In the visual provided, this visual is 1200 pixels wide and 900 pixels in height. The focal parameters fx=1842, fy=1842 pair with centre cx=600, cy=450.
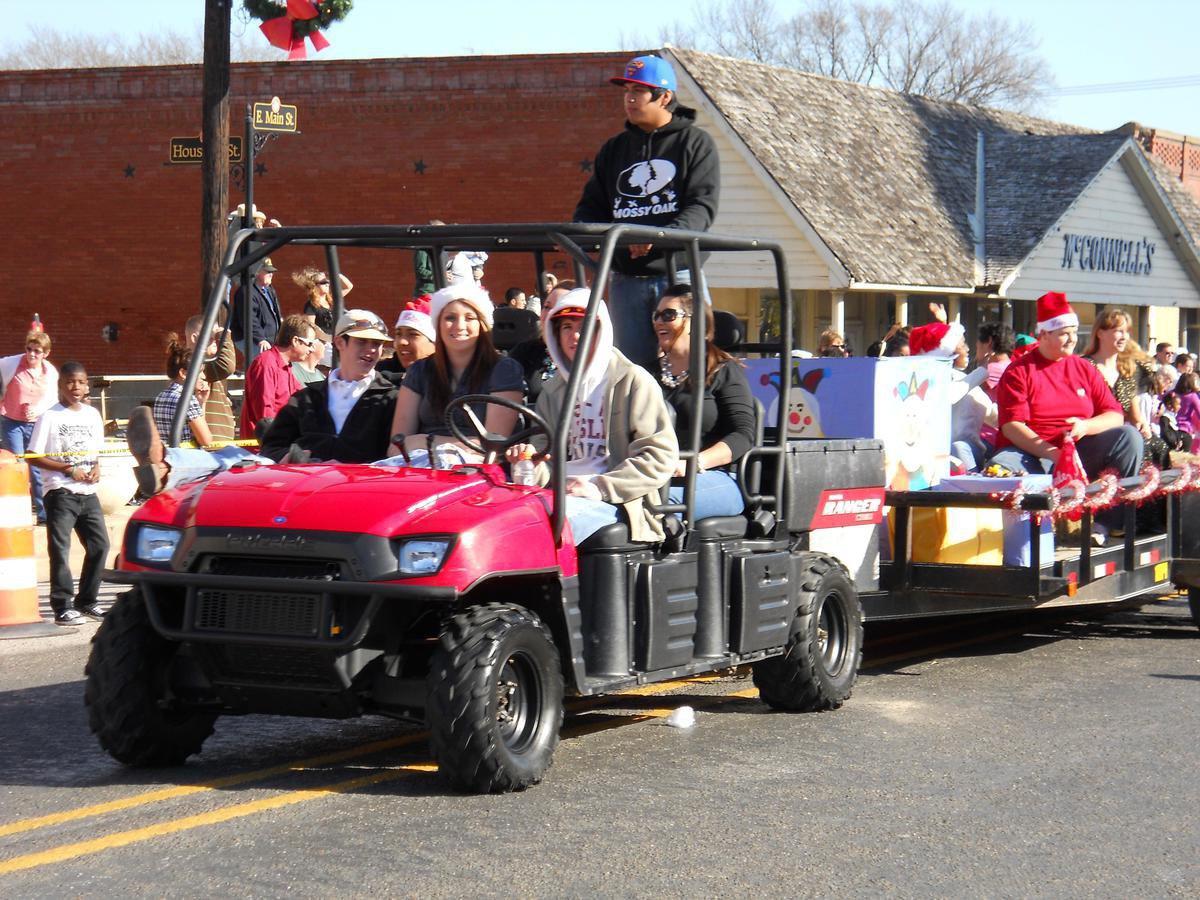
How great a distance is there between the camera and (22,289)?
38.2 metres

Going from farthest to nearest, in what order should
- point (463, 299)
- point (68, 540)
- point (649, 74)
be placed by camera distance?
point (68, 540) → point (649, 74) → point (463, 299)

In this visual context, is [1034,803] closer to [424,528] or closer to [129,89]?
[424,528]

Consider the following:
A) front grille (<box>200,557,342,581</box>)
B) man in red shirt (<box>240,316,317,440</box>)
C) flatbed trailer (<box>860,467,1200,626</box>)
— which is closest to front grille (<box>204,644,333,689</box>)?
front grille (<box>200,557,342,581</box>)

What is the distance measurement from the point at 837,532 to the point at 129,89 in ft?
100.0

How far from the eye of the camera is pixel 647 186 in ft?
30.4

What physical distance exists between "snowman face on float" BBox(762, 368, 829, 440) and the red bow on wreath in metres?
14.8

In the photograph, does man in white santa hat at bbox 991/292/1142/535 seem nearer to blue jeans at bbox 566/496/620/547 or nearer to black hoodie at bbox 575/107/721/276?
black hoodie at bbox 575/107/721/276

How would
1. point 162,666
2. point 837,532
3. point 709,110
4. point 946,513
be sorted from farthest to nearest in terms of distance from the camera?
point 709,110, point 946,513, point 837,532, point 162,666

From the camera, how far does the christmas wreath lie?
23281mm

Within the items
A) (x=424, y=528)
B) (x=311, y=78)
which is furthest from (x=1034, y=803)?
(x=311, y=78)

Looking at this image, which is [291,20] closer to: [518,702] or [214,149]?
[214,149]

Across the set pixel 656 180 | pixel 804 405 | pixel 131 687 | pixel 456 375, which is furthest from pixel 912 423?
pixel 131 687

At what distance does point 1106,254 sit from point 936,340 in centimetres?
2728

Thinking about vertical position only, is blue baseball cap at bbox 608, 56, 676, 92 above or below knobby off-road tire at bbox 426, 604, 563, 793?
above
